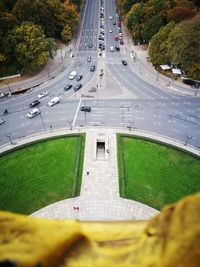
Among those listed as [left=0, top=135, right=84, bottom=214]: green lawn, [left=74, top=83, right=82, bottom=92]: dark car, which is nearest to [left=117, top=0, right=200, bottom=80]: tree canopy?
[left=74, top=83, right=82, bottom=92]: dark car

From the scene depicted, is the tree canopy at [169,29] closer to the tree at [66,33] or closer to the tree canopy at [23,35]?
the tree at [66,33]

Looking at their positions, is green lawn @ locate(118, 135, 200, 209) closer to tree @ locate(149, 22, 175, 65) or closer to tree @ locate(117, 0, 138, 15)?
tree @ locate(149, 22, 175, 65)

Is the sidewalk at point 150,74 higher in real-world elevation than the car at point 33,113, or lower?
higher

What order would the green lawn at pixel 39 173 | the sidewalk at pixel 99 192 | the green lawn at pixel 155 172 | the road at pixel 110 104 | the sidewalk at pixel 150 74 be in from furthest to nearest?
the sidewalk at pixel 150 74
the road at pixel 110 104
the green lawn at pixel 155 172
the green lawn at pixel 39 173
the sidewalk at pixel 99 192

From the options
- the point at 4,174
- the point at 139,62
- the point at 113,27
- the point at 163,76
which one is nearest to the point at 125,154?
the point at 4,174

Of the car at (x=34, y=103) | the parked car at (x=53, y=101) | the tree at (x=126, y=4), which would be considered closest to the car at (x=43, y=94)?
the car at (x=34, y=103)
